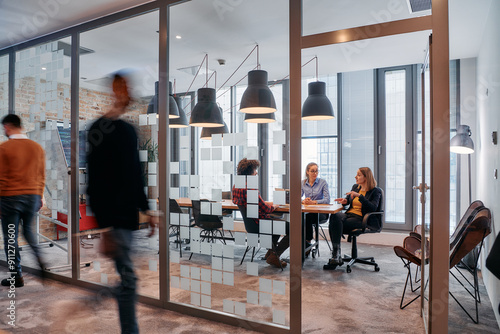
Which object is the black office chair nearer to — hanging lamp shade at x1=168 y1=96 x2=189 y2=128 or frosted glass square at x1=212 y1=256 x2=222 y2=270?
frosted glass square at x1=212 y1=256 x2=222 y2=270

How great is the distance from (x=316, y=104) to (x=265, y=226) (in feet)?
A: 7.03

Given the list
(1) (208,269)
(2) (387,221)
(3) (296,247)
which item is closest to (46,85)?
(1) (208,269)

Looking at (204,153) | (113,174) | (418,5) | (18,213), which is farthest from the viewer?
(418,5)

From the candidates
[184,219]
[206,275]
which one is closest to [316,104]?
[184,219]

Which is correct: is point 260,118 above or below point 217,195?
above

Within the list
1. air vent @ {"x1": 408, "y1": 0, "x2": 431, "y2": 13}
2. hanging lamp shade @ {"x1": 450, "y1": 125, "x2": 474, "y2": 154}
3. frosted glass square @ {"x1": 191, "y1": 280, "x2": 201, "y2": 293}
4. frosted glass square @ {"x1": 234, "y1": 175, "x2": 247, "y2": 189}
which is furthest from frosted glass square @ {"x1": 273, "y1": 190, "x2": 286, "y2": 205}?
hanging lamp shade @ {"x1": 450, "y1": 125, "x2": 474, "y2": 154}

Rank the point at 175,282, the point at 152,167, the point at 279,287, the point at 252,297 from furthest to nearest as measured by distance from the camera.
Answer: the point at 152,167
the point at 175,282
the point at 252,297
the point at 279,287

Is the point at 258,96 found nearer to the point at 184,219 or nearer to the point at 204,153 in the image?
the point at 204,153

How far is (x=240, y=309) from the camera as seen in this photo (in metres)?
2.77

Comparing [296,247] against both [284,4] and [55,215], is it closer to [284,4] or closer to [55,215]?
[284,4]

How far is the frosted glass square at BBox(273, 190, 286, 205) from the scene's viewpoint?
263cm

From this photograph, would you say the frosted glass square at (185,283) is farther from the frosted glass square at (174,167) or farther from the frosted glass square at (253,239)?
the frosted glass square at (174,167)

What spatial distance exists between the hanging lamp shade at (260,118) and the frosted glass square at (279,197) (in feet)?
1.90
